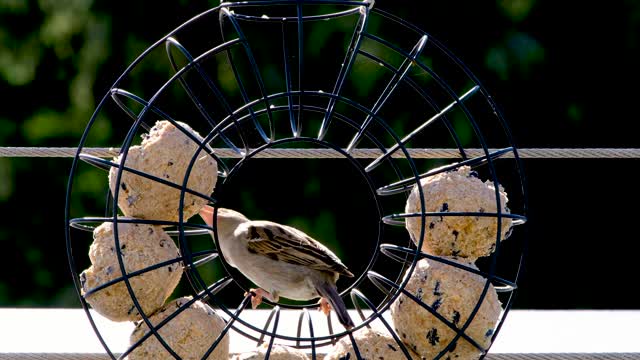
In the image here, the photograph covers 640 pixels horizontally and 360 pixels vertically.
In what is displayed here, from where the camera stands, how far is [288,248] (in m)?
1.72

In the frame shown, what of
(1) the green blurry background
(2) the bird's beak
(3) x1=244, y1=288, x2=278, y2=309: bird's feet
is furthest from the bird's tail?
(1) the green blurry background

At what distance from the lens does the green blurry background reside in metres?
3.10

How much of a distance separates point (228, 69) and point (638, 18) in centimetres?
141

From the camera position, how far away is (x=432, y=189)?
5.38 feet

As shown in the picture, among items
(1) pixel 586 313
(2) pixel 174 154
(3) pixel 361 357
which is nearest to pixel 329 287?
(3) pixel 361 357

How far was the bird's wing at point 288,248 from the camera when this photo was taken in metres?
1.71

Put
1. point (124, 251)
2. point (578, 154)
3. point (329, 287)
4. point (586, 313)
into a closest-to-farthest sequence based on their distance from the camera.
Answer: point (124, 251) < point (329, 287) < point (578, 154) < point (586, 313)

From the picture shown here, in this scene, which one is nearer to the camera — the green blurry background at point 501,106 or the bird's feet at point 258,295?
the bird's feet at point 258,295

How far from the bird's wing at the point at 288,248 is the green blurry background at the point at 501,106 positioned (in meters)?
1.22

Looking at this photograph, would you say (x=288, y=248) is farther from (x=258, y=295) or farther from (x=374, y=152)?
→ (x=374, y=152)

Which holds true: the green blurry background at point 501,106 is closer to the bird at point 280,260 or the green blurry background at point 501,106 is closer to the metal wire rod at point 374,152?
the metal wire rod at point 374,152

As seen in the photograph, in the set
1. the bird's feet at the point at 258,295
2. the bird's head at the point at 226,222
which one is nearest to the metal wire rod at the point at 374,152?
the bird's head at the point at 226,222

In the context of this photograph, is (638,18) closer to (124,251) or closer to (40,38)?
(40,38)

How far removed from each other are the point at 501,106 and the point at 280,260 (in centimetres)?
162
